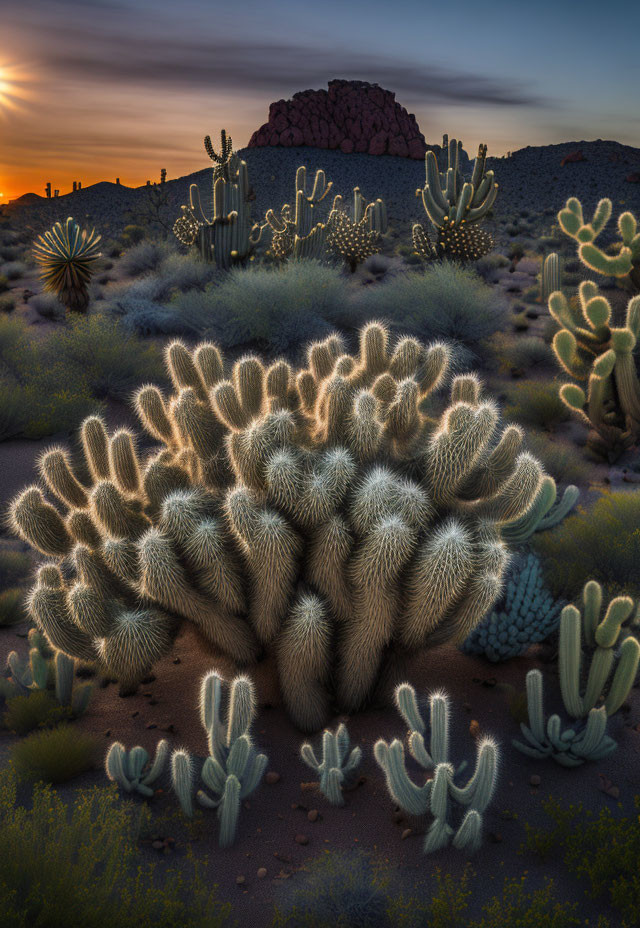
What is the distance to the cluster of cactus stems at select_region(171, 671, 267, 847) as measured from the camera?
361 centimetres

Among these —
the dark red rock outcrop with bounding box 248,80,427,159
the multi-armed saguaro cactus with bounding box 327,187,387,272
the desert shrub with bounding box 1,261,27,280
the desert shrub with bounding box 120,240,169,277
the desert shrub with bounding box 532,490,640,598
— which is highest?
the dark red rock outcrop with bounding box 248,80,427,159

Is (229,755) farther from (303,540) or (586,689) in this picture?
(586,689)

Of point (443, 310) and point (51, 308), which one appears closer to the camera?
point (443, 310)

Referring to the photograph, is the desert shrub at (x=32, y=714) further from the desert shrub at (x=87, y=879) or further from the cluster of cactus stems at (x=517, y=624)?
the cluster of cactus stems at (x=517, y=624)

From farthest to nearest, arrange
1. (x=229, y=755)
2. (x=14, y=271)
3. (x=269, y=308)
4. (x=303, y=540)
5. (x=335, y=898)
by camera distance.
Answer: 1. (x=14, y=271)
2. (x=269, y=308)
3. (x=303, y=540)
4. (x=229, y=755)
5. (x=335, y=898)

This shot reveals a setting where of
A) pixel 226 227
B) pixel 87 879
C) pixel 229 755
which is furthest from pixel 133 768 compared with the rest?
pixel 226 227

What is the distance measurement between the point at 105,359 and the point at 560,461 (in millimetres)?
7915

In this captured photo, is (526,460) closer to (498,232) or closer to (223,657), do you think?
(223,657)

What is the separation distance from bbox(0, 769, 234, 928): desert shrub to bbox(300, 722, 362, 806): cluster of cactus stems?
77 cm

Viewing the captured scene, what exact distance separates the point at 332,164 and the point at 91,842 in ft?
212

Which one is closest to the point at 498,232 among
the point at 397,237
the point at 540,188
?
the point at 397,237

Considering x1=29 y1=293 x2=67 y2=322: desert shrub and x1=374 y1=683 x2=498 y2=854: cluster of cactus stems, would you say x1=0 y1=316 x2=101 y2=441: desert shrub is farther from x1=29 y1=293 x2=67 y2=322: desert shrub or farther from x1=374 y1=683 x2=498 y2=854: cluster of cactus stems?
x1=374 y1=683 x2=498 y2=854: cluster of cactus stems

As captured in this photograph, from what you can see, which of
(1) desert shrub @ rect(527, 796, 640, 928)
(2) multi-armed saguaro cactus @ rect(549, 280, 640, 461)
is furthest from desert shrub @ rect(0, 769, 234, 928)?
(2) multi-armed saguaro cactus @ rect(549, 280, 640, 461)

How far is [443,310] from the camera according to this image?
13.8 m
